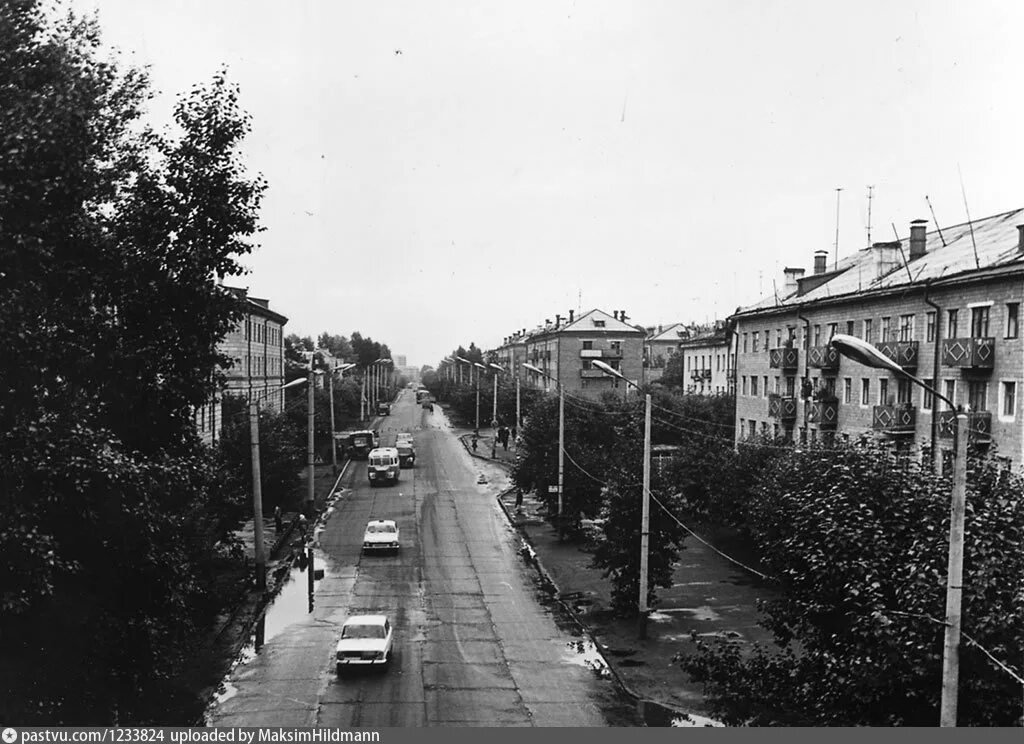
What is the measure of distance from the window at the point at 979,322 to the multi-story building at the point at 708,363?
42.9 meters

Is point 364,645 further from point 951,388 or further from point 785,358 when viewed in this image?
point 785,358

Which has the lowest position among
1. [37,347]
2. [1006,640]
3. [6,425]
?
[1006,640]

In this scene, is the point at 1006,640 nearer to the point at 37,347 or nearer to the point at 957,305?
the point at 37,347

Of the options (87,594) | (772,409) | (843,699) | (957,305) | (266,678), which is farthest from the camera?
(772,409)

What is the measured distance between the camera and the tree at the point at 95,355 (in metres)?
9.35

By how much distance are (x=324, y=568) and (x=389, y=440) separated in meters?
54.9

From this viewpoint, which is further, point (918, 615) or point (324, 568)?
point (324, 568)

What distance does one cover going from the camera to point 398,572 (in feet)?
119

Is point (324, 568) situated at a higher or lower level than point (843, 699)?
lower

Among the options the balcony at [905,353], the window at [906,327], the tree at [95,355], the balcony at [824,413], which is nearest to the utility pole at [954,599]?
the tree at [95,355]

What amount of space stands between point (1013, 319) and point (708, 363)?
56.8 meters

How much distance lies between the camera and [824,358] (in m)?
43.7

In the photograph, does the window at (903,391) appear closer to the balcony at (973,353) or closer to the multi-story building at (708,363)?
the balcony at (973,353)

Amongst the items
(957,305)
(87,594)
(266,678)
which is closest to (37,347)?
(87,594)
